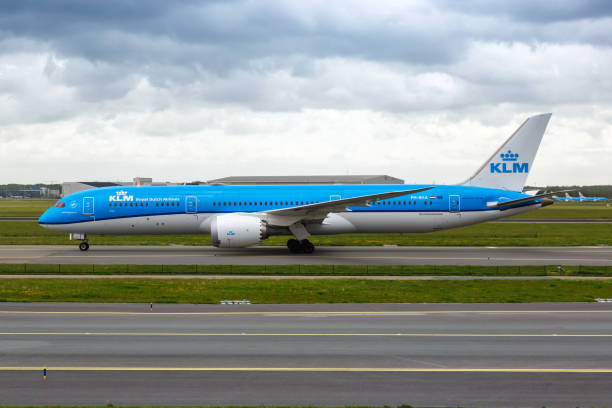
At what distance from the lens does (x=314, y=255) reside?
3428 cm

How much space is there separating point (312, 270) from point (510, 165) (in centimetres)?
1793

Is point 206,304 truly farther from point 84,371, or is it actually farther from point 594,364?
point 594,364

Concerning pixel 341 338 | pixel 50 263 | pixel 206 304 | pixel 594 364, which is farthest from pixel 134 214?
pixel 594 364

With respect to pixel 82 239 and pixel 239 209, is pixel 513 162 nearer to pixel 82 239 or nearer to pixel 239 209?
pixel 239 209

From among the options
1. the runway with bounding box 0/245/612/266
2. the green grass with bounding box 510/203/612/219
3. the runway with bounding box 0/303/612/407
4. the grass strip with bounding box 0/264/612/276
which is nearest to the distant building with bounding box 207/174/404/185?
the green grass with bounding box 510/203/612/219

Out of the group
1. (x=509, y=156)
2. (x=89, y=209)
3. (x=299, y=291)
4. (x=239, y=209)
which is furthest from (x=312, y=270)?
(x=509, y=156)

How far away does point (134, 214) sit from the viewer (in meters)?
35.3

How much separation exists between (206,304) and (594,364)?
11.8 metres

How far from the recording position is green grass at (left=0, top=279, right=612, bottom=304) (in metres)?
19.8

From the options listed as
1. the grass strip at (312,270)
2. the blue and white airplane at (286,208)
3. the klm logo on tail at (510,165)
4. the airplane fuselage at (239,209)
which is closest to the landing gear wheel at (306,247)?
the blue and white airplane at (286,208)

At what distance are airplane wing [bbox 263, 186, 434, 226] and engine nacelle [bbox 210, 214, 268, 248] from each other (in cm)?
159

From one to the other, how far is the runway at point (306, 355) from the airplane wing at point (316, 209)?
14460mm

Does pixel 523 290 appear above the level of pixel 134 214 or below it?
below

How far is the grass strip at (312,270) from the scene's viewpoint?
26.3 meters
